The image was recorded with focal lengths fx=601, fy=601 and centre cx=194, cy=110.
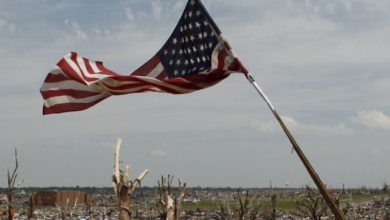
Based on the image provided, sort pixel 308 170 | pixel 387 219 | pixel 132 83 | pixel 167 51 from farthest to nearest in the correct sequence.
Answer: pixel 387 219
pixel 167 51
pixel 132 83
pixel 308 170

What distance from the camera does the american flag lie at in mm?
10891

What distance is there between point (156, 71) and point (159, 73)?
0.09 meters

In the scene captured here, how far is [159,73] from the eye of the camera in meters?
12.3

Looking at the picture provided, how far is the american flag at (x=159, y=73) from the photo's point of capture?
10891 mm

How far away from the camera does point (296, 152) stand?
26.8ft

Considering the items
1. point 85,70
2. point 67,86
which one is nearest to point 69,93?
point 67,86

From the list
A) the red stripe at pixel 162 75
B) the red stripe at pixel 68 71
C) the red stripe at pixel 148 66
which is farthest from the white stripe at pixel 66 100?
the red stripe at pixel 162 75

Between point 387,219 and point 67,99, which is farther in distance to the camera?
point 387,219

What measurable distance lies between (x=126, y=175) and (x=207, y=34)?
10.8 ft

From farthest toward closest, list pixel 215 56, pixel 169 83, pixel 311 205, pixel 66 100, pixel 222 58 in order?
pixel 311 205, pixel 66 100, pixel 169 83, pixel 215 56, pixel 222 58

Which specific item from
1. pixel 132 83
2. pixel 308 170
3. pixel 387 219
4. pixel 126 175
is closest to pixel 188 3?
pixel 132 83

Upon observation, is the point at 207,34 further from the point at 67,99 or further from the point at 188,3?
the point at 67,99

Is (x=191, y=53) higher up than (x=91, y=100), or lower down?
higher up

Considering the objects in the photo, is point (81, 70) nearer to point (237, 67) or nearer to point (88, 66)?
point (88, 66)
